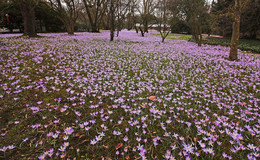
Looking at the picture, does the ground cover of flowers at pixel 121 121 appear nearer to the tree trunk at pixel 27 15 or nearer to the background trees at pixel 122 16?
the background trees at pixel 122 16

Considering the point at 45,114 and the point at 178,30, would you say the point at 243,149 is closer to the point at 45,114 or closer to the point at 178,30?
the point at 45,114

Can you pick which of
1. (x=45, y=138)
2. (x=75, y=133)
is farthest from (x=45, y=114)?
(x=75, y=133)

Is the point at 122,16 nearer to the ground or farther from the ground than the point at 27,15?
farther from the ground

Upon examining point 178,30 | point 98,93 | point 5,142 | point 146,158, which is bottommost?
point 146,158

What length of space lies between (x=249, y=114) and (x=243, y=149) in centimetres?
168

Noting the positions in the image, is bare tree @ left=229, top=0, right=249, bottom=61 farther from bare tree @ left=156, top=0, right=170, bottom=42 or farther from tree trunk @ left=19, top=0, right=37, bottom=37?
tree trunk @ left=19, top=0, right=37, bottom=37

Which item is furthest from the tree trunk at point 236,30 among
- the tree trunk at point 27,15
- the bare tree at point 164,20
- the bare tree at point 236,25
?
the tree trunk at point 27,15

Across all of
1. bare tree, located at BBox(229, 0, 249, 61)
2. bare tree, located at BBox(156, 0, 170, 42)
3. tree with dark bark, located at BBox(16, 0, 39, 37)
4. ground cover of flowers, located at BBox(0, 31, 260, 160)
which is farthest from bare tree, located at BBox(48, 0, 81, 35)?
bare tree, located at BBox(229, 0, 249, 61)

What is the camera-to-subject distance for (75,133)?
2732mm

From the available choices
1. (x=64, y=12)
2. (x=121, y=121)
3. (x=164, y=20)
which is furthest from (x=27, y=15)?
(x=121, y=121)

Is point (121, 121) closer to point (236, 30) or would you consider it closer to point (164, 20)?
point (236, 30)

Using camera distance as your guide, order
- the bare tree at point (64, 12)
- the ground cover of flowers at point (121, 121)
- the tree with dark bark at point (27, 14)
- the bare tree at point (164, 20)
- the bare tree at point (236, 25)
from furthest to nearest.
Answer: the bare tree at point (64, 12)
the bare tree at point (164, 20)
the tree with dark bark at point (27, 14)
the bare tree at point (236, 25)
the ground cover of flowers at point (121, 121)

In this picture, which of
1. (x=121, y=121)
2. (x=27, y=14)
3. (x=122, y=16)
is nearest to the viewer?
(x=121, y=121)

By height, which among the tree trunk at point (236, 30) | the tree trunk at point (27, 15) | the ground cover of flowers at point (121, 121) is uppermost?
the tree trunk at point (27, 15)
